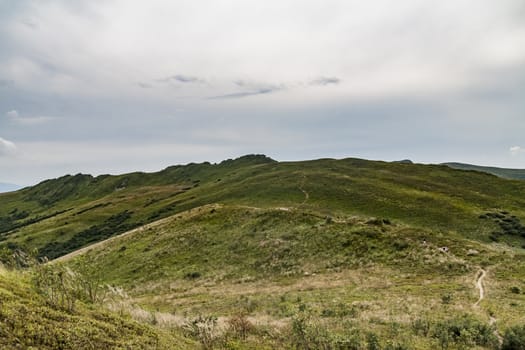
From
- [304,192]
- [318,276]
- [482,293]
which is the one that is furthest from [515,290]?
[304,192]

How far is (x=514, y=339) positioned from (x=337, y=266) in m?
19.6

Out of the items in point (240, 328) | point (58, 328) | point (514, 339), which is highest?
point (58, 328)

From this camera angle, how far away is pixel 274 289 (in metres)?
29.1

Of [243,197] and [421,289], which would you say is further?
[243,197]

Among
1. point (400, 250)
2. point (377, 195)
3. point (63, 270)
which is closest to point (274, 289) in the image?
point (400, 250)

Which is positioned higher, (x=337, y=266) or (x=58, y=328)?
(x=58, y=328)

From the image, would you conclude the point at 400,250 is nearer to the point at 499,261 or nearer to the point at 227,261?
the point at 499,261

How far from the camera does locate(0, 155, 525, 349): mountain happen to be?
1480 centimetres

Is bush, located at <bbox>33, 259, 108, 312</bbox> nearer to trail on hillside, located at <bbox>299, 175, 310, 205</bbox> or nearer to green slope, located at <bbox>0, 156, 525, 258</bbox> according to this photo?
green slope, located at <bbox>0, 156, 525, 258</bbox>

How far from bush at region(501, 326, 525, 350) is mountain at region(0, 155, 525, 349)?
0.09 meters

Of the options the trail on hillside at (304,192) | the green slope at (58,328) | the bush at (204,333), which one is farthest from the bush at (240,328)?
the trail on hillside at (304,192)

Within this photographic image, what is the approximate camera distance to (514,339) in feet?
45.7

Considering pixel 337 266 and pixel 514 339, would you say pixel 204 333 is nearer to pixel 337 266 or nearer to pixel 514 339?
pixel 514 339

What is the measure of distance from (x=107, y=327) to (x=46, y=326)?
1.61m
